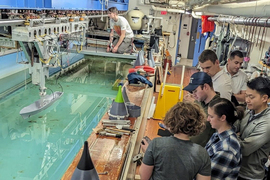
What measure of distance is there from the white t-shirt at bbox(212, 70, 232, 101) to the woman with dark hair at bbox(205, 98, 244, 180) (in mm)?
951

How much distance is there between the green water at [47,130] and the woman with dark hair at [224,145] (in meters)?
1.86

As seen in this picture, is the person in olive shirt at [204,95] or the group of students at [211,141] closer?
the group of students at [211,141]

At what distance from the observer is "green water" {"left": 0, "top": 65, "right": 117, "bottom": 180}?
9.53 ft

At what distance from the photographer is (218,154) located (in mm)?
1659

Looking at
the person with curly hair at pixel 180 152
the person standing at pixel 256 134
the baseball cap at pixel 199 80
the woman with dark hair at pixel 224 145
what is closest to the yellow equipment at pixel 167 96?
the baseball cap at pixel 199 80

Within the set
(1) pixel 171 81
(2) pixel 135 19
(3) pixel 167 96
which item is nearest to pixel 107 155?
(3) pixel 167 96

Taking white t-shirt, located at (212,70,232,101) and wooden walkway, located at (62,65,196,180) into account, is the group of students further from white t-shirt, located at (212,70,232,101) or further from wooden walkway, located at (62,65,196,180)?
white t-shirt, located at (212,70,232,101)

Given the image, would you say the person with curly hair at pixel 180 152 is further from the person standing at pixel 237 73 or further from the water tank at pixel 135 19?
the water tank at pixel 135 19

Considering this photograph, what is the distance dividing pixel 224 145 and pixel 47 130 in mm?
2682

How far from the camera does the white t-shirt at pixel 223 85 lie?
2.69 meters

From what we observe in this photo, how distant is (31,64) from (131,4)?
29.2ft

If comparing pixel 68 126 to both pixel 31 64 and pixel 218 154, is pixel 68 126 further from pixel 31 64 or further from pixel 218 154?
pixel 218 154

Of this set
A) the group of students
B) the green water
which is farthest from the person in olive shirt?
the green water

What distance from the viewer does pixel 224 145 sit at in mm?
1665
